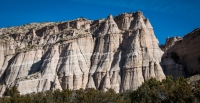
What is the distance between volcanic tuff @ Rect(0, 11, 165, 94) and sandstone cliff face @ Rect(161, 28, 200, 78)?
9.70 ft

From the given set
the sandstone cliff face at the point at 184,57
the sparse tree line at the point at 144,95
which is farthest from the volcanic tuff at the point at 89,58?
the sparse tree line at the point at 144,95

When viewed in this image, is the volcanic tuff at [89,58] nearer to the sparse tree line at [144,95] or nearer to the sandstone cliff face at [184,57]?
the sandstone cliff face at [184,57]

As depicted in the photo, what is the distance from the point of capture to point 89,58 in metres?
98.9

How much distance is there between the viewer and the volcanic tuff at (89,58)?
287 feet

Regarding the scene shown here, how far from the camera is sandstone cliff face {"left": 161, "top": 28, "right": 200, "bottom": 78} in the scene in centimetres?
8069

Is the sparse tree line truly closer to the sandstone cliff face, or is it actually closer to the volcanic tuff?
the volcanic tuff

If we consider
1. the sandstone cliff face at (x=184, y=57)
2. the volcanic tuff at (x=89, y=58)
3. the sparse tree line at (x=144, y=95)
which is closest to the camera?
the sparse tree line at (x=144, y=95)

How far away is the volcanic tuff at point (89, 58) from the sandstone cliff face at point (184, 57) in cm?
296

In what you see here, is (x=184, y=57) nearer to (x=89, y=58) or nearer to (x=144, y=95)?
(x=144, y=95)

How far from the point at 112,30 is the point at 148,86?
31233mm

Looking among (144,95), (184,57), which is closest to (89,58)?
(184,57)

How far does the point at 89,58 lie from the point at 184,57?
2752 cm

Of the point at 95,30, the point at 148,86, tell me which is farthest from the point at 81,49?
the point at 148,86

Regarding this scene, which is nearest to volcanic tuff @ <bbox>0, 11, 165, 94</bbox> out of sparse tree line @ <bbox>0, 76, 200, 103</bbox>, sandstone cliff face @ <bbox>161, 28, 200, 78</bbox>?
sandstone cliff face @ <bbox>161, 28, 200, 78</bbox>
